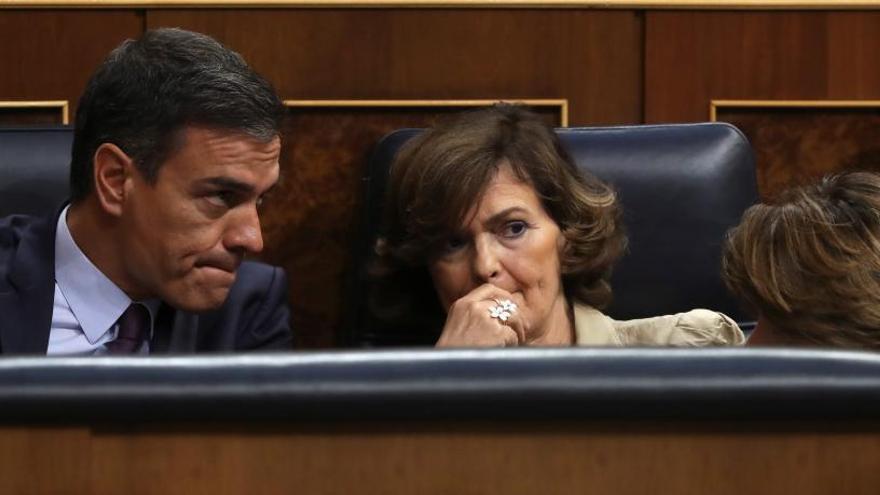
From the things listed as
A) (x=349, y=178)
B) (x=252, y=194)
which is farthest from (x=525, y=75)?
(x=252, y=194)

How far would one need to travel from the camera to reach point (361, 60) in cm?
176

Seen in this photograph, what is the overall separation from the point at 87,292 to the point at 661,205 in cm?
62

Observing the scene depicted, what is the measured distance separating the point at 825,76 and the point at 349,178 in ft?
2.13

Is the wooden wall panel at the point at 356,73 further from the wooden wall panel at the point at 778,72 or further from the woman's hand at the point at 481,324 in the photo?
the woman's hand at the point at 481,324

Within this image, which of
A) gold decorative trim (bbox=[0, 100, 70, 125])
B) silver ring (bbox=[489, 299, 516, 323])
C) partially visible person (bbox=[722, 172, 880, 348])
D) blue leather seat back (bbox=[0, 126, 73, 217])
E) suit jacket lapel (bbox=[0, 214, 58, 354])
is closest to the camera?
partially visible person (bbox=[722, 172, 880, 348])

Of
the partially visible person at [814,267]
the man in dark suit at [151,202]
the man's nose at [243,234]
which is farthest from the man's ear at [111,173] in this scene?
the partially visible person at [814,267]

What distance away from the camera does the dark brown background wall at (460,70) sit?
173 cm

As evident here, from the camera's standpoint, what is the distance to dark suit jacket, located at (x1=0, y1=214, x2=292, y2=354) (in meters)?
1.22

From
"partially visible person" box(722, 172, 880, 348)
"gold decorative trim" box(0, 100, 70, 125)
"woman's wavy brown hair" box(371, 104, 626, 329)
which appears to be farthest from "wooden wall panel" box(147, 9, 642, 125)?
"partially visible person" box(722, 172, 880, 348)

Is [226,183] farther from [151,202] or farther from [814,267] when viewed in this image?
[814,267]

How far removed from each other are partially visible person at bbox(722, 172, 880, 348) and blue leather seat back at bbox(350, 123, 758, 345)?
1.14 feet

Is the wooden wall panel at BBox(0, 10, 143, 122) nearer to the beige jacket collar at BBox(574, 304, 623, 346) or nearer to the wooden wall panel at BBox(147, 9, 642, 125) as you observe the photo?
the wooden wall panel at BBox(147, 9, 642, 125)

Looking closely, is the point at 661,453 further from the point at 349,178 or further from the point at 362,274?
the point at 349,178

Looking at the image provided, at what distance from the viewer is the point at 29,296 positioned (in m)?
1.23
